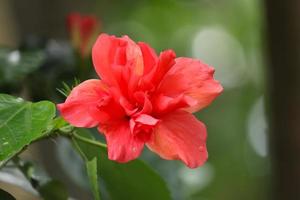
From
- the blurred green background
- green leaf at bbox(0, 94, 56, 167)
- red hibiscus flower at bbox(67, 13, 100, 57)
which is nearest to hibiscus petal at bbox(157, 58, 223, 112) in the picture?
green leaf at bbox(0, 94, 56, 167)

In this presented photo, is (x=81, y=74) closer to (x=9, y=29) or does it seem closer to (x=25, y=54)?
(x=25, y=54)

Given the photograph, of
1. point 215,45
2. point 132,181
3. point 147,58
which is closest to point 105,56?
point 147,58

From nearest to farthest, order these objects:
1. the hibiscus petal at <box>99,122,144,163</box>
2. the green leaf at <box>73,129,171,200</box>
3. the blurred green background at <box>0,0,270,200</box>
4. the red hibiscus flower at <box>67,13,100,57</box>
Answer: the hibiscus petal at <box>99,122,144,163</box> < the green leaf at <box>73,129,171,200</box> < the red hibiscus flower at <box>67,13,100,57</box> < the blurred green background at <box>0,0,270,200</box>

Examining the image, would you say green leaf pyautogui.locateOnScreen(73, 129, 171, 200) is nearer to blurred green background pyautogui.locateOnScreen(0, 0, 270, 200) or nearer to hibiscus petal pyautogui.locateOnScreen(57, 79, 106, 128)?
hibiscus petal pyautogui.locateOnScreen(57, 79, 106, 128)

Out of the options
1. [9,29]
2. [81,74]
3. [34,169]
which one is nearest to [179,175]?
[81,74]

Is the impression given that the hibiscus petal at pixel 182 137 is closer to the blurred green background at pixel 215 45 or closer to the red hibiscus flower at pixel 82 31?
the red hibiscus flower at pixel 82 31

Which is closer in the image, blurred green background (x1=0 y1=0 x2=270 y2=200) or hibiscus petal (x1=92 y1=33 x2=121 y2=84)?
hibiscus petal (x1=92 y1=33 x2=121 y2=84)

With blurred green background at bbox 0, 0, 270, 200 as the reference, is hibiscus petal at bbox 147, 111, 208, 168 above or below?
above
